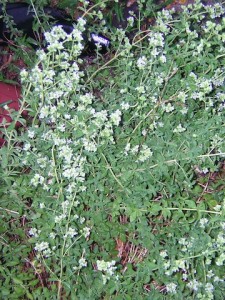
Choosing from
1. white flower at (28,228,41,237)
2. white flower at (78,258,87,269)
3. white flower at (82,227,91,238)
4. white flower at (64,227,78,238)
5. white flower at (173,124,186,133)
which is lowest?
white flower at (78,258,87,269)

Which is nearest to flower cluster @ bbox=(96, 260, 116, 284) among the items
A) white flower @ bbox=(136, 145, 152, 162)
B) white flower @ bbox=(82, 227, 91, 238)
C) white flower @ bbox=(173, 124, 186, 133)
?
white flower @ bbox=(82, 227, 91, 238)

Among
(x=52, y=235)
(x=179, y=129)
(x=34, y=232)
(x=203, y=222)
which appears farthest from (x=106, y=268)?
(x=179, y=129)

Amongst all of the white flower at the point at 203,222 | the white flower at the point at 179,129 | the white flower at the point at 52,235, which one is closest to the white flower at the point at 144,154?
the white flower at the point at 179,129

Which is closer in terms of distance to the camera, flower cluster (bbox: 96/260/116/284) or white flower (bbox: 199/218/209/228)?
flower cluster (bbox: 96/260/116/284)

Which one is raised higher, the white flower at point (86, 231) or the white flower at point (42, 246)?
the white flower at point (86, 231)

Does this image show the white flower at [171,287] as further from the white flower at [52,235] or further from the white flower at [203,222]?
the white flower at [52,235]

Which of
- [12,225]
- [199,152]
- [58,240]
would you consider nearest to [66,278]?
[58,240]

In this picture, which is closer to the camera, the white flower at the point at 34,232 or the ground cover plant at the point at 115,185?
the ground cover plant at the point at 115,185

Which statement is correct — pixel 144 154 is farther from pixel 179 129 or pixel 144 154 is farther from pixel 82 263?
pixel 82 263

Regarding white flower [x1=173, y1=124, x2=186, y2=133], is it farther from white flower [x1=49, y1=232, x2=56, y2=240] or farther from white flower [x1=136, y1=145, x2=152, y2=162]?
white flower [x1=49, y1=232, x2=56, y2=240]
